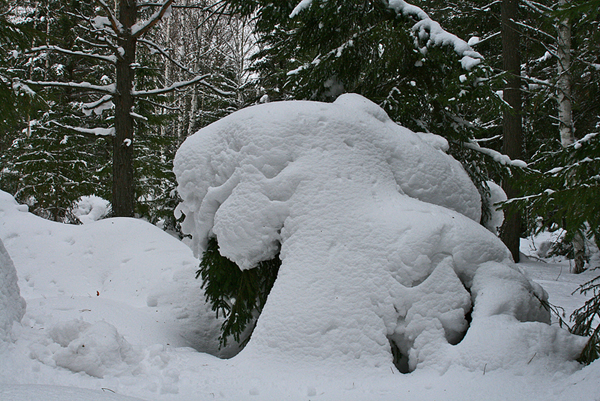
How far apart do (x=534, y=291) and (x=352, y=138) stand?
7.01ft

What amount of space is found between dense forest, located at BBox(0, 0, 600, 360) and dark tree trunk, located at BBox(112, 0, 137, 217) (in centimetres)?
3

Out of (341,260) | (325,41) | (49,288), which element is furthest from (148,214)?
(341,260)

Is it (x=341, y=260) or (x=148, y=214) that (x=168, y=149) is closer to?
(x=148, y=214)

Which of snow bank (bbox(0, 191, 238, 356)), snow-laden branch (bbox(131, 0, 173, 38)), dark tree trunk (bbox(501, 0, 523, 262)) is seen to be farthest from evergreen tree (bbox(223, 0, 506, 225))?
dark tree trunk (bbox(501, 0, 523, 262))

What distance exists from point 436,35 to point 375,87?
1.21 metres

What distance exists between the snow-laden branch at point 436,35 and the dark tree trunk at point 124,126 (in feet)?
19.8

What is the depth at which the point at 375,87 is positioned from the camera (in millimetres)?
6184

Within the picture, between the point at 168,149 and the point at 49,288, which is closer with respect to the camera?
the point at 49,288

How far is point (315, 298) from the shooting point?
3.16m

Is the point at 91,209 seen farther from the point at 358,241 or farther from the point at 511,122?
the point at 358,241

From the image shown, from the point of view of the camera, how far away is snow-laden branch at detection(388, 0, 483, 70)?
16.2ft

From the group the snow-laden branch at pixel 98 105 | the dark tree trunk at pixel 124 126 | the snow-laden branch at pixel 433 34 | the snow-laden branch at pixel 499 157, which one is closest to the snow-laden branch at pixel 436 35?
the snow-laden branch at pixel 433 34

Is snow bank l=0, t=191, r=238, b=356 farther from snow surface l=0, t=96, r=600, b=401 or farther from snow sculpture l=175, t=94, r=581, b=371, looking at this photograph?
snow sculpture l=175, t=94, r=581, b=371

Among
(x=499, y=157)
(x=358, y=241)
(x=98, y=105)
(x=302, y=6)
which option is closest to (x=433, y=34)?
(x=302, y=6)
